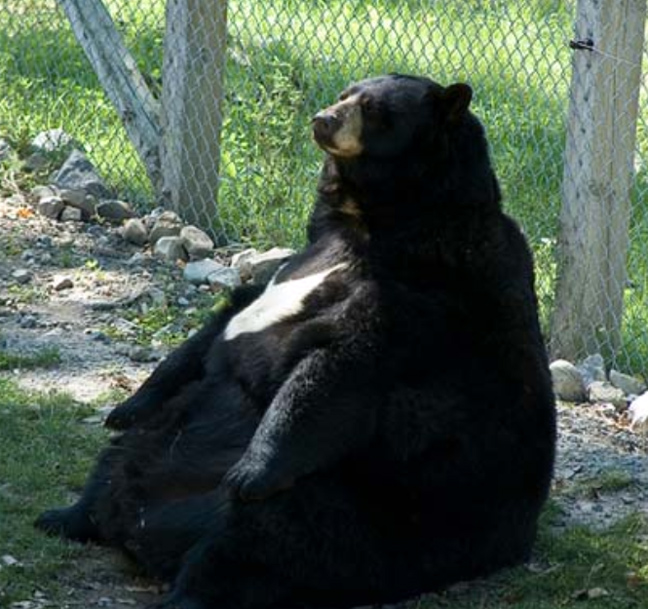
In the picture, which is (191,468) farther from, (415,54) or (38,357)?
(415,54)

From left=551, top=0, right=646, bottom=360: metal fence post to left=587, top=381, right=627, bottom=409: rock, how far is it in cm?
31

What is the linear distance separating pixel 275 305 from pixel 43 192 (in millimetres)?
4347

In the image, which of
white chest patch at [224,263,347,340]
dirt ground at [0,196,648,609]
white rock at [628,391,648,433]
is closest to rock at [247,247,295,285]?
dirt ground at [0,196,648,609]

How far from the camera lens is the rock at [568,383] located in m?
7.48

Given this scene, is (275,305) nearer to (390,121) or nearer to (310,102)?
(390,121)

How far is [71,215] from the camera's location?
31.5 ft

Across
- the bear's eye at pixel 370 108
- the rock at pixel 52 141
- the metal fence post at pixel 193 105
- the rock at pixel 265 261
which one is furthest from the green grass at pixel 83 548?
the rock at pixel 52 141

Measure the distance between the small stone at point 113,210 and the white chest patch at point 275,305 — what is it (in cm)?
381

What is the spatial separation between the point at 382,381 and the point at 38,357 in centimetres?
280

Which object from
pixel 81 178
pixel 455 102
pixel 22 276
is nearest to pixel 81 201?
pixel 81 178

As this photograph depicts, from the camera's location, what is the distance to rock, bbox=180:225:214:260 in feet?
29.9

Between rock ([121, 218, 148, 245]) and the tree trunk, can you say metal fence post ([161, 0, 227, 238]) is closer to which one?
the tree trunk

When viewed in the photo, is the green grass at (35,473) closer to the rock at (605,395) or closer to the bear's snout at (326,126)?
the bear's snout at (326,126)

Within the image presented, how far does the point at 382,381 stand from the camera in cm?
527
